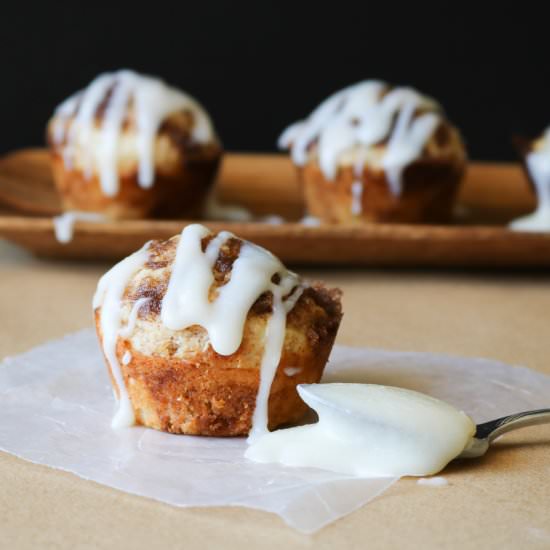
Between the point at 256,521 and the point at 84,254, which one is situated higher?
the point at 256,521

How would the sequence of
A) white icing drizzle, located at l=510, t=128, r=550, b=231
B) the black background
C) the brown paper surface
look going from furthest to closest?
the black background
white icing drizzle, located at l=510, t=128, r=550, b=231
the brown paper surface

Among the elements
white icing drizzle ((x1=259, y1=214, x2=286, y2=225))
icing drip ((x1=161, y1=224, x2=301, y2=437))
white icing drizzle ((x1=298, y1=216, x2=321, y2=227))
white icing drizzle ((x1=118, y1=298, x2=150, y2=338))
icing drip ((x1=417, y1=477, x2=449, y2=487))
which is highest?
icing drip ((x1=161, y1=224, x2=301, y2=437))

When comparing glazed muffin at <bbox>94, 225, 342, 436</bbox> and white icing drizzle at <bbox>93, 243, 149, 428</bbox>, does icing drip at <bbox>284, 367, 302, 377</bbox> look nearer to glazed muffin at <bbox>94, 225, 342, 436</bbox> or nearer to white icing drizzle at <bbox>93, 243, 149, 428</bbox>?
glazed muffin at <bbox>94, 225, 342, 436</bbox>

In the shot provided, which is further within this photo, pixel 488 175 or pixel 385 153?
pixel 488 175

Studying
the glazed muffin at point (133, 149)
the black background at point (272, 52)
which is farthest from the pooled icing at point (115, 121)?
the black background at point (272, 52)

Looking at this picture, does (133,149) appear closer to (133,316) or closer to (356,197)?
(356,197)

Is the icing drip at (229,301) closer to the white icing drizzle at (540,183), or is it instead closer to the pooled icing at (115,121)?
the pooled icing at (115,121)

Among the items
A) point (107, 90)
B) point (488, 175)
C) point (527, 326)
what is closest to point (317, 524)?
point (527, 326)

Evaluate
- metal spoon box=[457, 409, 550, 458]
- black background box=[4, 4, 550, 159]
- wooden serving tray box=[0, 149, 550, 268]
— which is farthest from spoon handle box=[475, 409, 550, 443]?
black background box=[4, 4, 550, 159]

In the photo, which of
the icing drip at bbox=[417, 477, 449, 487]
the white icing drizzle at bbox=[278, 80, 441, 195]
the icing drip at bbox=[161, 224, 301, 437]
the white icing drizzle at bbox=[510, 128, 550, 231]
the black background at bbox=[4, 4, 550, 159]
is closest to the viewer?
the icing drip at bbox=[417, 477, 449, 487]

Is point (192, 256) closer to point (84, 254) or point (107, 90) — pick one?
point (84, 254)
